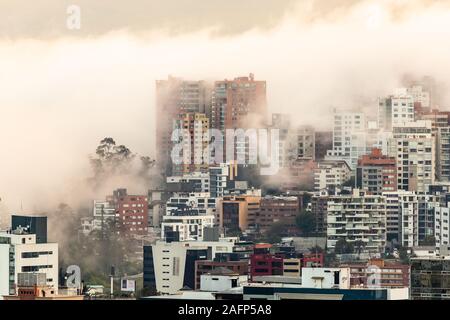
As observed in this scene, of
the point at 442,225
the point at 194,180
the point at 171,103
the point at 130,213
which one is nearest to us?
the point at 171,103

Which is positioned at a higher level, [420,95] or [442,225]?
[420,95]

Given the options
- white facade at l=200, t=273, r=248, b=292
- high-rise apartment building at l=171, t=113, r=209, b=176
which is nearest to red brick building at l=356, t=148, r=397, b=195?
high-rise apartment building at l=171, t=113, r=209, b=176

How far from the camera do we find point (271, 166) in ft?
14.6

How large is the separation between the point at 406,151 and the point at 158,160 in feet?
4.35

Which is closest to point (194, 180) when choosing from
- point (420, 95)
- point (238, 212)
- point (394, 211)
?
point (238, 212)

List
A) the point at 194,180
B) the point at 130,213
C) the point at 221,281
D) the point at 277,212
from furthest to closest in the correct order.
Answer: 1. the point at 130,213
2. the point at 277,212
3. the point at 194,180
4. the point at 221,281

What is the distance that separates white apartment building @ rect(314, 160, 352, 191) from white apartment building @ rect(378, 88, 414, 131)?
0.76 feet

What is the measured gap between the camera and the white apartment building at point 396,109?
4.70 metres

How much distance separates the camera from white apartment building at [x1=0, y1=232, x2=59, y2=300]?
3.78 m

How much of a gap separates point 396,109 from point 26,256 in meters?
1.61

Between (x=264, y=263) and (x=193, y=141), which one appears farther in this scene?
(x=264, y=263)

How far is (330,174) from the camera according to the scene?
477cm

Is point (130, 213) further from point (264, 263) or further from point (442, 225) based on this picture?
point (442, 225)

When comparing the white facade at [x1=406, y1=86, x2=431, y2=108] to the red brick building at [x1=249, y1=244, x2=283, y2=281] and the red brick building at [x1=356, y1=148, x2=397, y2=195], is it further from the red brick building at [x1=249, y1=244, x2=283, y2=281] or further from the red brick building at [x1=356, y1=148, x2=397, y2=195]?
the red brick building at [x1=249, y1=244, x2=283, y2=281]
